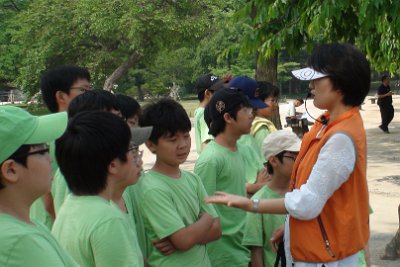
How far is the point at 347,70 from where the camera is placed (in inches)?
110

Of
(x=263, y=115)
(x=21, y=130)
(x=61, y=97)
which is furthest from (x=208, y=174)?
(x=21, y=130)

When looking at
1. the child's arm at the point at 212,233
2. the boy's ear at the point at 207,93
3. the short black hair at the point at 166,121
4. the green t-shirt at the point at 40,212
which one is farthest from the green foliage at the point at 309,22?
the green t-shirt at the point at 40,212

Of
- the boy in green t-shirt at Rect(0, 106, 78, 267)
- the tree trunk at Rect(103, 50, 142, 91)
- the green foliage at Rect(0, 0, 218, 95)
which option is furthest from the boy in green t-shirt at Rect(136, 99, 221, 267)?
the tree trunk at Rect(103, 50, 142, 91)

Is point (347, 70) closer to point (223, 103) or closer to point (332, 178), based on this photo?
point (332, 178)

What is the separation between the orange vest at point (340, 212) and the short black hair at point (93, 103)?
3.46ft

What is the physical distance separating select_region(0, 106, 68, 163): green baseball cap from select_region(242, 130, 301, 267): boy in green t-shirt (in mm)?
1712

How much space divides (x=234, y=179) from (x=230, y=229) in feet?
0.95

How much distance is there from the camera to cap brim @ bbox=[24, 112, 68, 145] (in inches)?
77.7

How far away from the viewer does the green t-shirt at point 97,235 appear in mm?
2299

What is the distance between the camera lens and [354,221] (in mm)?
2781

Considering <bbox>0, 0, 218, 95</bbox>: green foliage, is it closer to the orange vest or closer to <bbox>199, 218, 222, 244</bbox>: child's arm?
<bbox>199, 218, 222, 244</bbox>: child's arm

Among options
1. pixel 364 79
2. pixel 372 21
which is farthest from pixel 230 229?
pixel 372 21

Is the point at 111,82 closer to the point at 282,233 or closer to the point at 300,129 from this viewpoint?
the point at 300,129

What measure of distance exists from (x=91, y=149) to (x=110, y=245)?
0.36 m
